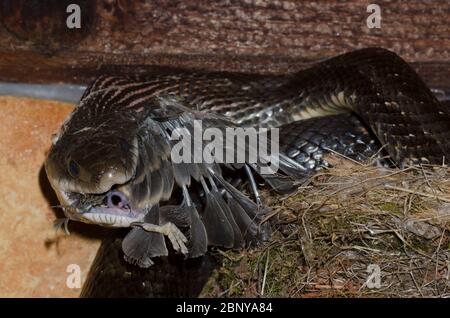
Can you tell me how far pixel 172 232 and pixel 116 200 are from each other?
0.23 metres

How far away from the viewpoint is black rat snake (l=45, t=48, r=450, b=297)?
3.26 metres

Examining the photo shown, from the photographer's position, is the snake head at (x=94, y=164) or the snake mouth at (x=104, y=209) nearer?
the snake head at (x=94, y=164)

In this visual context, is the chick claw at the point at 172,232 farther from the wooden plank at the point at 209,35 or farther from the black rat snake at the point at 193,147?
the wooden plank at the point at 209,35

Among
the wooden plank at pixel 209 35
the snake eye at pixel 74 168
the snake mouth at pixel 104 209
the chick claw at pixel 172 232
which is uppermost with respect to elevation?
the wooden plank at pixel 209 35

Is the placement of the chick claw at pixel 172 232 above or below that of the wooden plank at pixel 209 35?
below

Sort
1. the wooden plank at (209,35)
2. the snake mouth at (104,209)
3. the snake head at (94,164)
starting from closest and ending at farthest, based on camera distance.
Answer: the snake head at (94,164)
the snake mouth at (104,209)
the wooden plank at (209,35)

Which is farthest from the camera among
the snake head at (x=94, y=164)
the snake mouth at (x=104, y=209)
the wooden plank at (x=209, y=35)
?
the wooden plank at (x=209, y=35)

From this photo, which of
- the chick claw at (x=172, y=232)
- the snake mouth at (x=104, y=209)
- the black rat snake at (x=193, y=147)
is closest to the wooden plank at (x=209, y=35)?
the black rat snake at (x=193, y=147)

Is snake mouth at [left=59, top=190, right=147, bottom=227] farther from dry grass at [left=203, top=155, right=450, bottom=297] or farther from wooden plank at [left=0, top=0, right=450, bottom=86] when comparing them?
wooden plank at [left=0, top=0, right=450, bottom=86]

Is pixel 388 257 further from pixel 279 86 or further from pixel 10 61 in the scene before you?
pixel 10 61

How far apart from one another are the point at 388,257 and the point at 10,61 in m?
1.76

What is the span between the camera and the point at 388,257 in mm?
3232

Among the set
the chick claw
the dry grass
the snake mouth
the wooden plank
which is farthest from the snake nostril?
the wooden plank

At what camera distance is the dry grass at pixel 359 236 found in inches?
126
